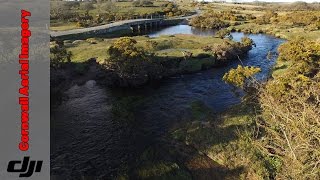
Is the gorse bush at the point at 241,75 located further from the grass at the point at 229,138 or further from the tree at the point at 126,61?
the tree at the point at 126,61

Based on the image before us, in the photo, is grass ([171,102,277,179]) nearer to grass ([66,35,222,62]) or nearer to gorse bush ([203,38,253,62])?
gorse bush ([203,38,253,62])

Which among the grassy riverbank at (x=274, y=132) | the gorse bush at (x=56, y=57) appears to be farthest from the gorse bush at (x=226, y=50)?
the gorse bush at (x=56, y=57)

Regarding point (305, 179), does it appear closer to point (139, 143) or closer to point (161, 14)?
point (139, 143)

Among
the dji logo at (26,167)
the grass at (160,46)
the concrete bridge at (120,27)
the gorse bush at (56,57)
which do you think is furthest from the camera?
the concrete bridge at (120,27)

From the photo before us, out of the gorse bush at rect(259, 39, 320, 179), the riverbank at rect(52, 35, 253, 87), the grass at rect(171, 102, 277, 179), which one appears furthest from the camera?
the riverbank at rect(52, 35, 253, 87)

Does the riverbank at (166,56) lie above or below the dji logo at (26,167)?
above

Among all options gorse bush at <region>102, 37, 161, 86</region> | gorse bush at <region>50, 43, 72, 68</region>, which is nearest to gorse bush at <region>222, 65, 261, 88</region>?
gorse bush at <region>102, 37, 161, 86</region>

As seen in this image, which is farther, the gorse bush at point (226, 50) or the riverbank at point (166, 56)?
the gorse bush at point (226, 50)
